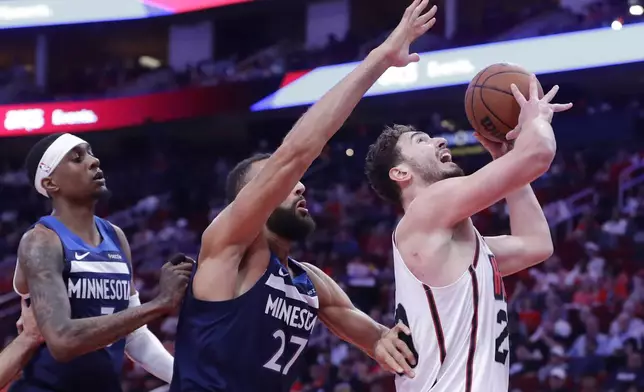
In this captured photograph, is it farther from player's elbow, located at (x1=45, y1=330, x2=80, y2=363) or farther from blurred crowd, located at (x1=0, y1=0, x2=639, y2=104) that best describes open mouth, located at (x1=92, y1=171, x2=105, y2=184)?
blurred crowd, located at (x1=0, y1=0, x2=639, y2=104)

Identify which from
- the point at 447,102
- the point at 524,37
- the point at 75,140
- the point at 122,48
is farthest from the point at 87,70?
the point at 75,140

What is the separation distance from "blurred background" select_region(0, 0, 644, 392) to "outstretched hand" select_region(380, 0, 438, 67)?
21.3 feet

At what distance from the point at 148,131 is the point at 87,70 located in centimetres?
318

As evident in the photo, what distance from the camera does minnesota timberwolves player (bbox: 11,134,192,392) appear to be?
3502 millimetres

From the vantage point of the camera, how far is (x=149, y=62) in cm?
2400

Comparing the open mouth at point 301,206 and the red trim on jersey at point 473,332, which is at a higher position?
the open mouth at point 301,206

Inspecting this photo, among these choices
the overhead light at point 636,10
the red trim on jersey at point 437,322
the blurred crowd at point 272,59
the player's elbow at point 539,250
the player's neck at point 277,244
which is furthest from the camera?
the blurred crowd at point 272,59

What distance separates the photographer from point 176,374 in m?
3.42

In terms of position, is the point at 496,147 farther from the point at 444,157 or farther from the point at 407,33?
the point at 407,33

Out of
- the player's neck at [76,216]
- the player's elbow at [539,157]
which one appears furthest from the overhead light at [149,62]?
the player's elbow at [539,157]

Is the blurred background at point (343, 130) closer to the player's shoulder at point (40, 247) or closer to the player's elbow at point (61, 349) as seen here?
the player's shoulder at point (40, 247)

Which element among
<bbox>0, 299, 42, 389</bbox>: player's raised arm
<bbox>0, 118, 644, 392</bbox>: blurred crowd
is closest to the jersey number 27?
<bbox>0, 299, 42, 389</bbox>: player's raised arm

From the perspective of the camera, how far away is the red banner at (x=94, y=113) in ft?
62.8

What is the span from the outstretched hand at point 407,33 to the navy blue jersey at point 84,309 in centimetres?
150
